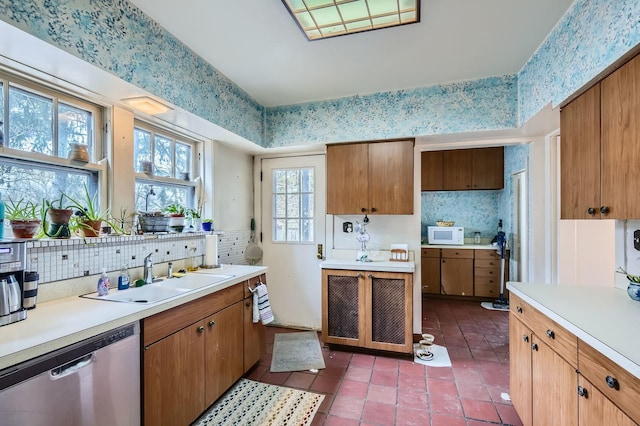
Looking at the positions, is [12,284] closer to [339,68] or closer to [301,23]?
[301,23]

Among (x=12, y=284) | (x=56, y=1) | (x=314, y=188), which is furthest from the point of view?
(x=314, y=188)

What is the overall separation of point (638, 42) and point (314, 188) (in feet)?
8.94

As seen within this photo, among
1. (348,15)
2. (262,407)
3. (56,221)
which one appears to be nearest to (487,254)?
(262,407)

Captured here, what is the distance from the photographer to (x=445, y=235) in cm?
490

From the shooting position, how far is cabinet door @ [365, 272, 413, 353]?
2.76 meters

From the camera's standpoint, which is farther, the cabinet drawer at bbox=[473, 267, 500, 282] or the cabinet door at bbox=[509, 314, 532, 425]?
the cabinet drawer at bbox=[473, 267, 500, 282]

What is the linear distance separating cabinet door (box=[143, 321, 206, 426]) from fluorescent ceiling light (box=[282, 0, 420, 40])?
2.09 meters

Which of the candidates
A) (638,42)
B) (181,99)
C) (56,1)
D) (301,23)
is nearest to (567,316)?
(638,42)

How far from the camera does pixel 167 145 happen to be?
104 inches

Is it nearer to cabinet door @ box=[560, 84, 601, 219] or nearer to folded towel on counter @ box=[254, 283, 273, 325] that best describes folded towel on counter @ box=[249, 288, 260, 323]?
folded towel on counter @ box=[254, 283, 273, 325]

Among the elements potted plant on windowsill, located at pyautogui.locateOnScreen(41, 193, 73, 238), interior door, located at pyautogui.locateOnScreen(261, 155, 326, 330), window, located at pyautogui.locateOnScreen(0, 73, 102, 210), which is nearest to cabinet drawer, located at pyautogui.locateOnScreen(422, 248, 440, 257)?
interior door, located at pyautogui.locateOnScreen(261, 155, 326, 330)

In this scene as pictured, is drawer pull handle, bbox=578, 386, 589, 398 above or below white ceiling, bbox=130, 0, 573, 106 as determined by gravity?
below

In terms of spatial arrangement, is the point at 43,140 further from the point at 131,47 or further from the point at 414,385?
the point at 414,385

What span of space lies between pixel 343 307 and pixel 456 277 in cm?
261
